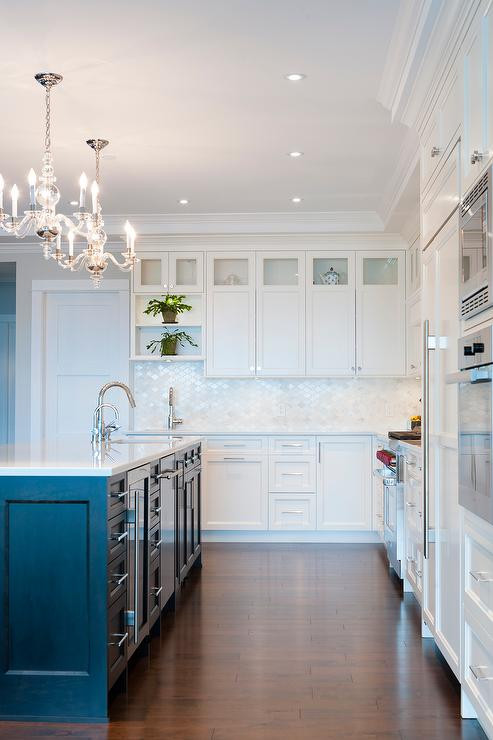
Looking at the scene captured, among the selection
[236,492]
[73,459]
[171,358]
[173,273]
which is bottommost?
[236,492]

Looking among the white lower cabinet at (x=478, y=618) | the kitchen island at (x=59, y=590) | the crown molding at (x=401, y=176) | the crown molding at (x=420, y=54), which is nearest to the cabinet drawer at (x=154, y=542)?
the kitchen island at (x=59, y=590)

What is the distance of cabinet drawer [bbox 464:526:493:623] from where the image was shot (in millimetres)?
2441

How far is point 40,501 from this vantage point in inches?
116

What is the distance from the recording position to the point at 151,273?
7336 millimetres

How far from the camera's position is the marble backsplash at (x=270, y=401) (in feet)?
24.0

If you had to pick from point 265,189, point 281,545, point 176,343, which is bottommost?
point 281,545

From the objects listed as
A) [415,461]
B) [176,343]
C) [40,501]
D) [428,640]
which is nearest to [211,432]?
[176,343]

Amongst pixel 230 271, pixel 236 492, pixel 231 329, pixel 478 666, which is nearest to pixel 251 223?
pixel 230 271

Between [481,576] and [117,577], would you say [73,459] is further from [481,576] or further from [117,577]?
[481,576]

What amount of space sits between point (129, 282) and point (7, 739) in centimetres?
524

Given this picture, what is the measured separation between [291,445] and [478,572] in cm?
423

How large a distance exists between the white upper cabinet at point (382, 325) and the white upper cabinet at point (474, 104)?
13.9 ft

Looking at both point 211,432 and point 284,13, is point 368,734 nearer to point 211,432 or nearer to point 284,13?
point 284,13

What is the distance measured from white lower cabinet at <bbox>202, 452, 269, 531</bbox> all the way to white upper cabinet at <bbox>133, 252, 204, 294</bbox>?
1524 mm
